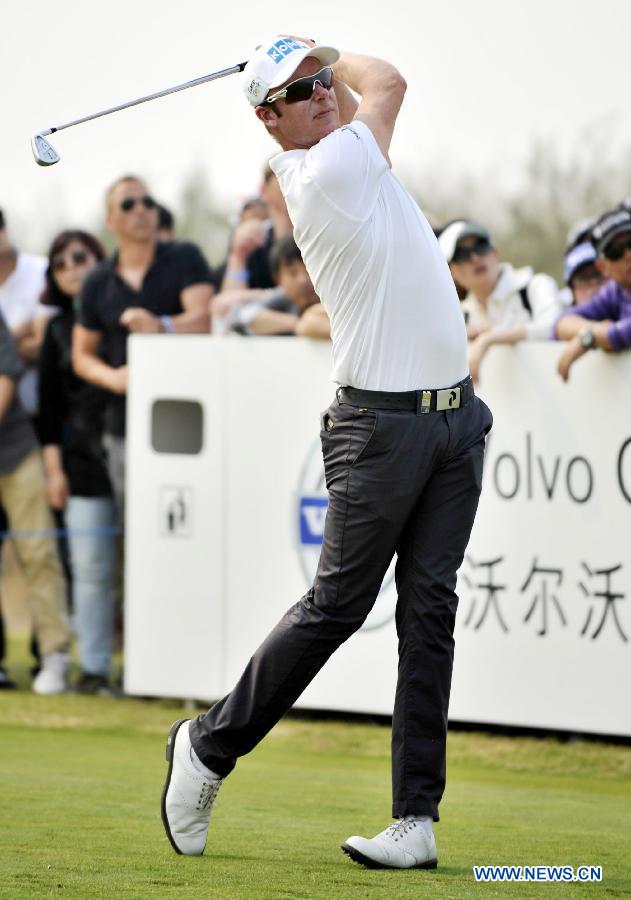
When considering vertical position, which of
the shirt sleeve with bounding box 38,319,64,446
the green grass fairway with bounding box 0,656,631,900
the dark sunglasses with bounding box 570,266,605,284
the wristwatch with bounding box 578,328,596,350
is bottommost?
the green grass fairway with bounding box 0,656,631,900

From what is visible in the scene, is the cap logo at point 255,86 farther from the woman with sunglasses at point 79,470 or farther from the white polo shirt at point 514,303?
the woman with sunglasses at point 79,470

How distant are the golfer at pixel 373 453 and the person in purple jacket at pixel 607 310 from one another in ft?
9.06

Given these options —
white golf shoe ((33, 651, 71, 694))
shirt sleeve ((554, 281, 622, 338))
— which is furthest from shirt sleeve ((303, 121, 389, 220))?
white golf shoe ((33, 651, 71, 694))

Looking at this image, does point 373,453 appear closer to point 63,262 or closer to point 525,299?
point 525,299

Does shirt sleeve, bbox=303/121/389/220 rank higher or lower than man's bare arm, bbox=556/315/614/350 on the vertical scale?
higher

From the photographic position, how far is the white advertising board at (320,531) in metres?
7.07

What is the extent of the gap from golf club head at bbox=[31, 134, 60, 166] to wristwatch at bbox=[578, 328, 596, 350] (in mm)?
3020

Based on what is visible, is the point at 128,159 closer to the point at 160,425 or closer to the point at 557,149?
the point at 557,149

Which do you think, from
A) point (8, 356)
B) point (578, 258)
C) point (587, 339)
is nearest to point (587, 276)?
point (578, 258)

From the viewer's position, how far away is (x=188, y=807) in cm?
423

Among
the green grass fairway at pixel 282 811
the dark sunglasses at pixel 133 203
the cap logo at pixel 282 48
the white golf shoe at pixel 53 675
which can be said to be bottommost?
the white golf shoe at pixel 53 675

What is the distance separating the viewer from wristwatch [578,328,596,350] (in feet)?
23.0

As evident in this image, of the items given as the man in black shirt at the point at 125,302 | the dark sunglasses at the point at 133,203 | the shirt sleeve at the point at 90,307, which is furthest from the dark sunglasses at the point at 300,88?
the dark sunglasses at the point at 133,203

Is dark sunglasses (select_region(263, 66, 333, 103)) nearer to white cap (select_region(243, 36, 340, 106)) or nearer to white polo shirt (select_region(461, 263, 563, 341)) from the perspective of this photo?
white cap (select_region(243, 36, 340, 106))
